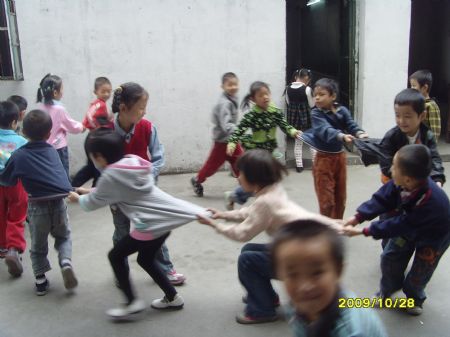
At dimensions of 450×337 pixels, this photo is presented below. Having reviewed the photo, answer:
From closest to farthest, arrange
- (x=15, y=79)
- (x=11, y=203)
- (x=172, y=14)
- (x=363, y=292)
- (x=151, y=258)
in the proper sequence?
(x=151, y=258)
(x=363, y=292)
(x=11, y=203)
(x=15, y=79)
(x=172, y=14)

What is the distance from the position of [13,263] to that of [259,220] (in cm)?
206

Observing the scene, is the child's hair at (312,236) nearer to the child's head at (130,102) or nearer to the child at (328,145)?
the child's head at (130,102)

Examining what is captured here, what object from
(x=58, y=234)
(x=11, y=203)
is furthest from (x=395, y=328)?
(x=11, y=203)

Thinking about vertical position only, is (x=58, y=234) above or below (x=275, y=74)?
below

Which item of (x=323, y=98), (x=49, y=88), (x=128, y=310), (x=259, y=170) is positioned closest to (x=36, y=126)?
(x=128, y=310)

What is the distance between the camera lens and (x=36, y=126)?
3176mm

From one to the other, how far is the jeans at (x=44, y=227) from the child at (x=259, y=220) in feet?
4.01

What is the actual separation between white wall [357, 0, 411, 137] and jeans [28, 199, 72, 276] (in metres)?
4.91

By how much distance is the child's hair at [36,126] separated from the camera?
3.17 m

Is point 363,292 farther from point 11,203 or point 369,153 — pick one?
point 11,203

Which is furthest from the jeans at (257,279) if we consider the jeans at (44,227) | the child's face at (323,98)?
the child's face at (323,98)

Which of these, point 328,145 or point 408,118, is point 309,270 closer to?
point 408,118

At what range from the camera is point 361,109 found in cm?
688

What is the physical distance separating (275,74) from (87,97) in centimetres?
258
